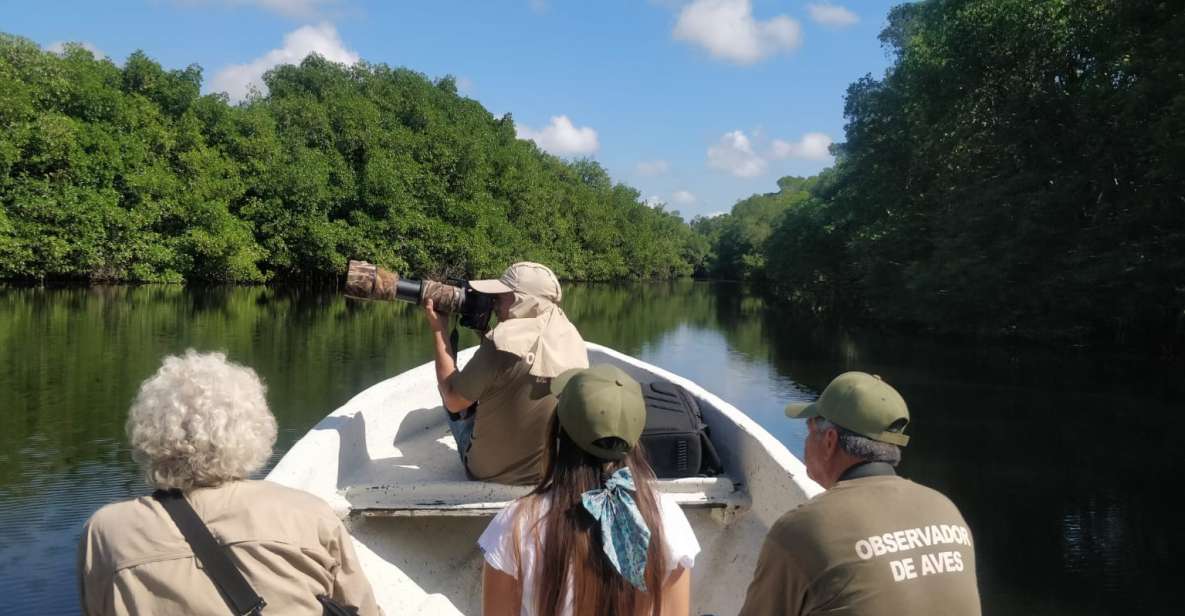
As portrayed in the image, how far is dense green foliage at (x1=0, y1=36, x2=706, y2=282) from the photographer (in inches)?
1157

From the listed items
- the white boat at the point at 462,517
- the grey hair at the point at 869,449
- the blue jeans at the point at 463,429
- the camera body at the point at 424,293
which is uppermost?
the camera body at the point at 424,293

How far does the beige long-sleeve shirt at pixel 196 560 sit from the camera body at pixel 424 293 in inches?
90.7

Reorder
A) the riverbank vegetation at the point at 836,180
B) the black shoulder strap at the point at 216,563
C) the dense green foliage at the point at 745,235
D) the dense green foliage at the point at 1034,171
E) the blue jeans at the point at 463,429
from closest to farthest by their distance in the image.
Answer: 1. the black shoulder strap at the point at 216,563
2. the blue jeans at the point at 463,429
3. the dense green foliage at the point at 1034,171
4. the riverbank vegetation at the point at 836,180
5. the dense green foliage at the point at 745,235

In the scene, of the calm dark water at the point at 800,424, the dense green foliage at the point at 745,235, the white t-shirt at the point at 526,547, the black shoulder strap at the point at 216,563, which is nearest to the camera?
the black shoulder strap at the point at 216,563

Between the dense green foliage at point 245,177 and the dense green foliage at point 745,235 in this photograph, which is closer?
the dense green foliage at point 245,177

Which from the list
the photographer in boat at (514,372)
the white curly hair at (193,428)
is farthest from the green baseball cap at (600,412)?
the photographer in boat at (514,372)

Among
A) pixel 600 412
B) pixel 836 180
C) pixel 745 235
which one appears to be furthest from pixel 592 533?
pixel 745 235

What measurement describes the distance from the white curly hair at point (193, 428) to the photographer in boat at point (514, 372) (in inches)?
70.5

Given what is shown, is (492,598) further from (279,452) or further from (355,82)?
(355,82)

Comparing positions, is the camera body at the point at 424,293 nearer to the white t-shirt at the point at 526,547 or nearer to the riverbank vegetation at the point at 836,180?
the white t-shirt at the point at 526,547

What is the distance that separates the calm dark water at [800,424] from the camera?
6285 millimetres

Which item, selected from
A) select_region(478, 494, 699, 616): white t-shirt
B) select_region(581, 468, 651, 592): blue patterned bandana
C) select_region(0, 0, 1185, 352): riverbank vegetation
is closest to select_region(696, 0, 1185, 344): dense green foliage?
select_region(0, 0, 1185, 352): riverbank vegetation

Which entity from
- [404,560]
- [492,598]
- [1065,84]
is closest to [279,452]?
[404,560]

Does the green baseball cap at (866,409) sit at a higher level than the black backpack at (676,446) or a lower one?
higher
